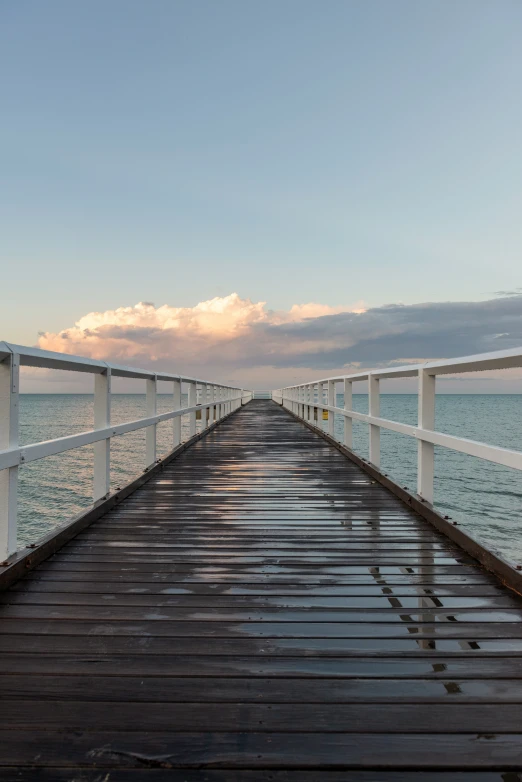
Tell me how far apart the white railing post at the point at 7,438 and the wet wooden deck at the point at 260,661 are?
250 millimetres

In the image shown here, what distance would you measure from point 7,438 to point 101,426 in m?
1.42

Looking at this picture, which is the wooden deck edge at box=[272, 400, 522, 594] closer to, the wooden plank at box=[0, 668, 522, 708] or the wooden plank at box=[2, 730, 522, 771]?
the wooden plank at box=[0, 668, 522, 708]

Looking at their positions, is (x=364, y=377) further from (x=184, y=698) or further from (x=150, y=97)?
(x=150, y=97)

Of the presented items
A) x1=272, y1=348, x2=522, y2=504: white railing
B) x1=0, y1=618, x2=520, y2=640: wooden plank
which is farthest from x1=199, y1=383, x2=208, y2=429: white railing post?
x1=0, y1=618, x2=520, y2=640: wooden plank

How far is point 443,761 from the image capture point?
1.24 meters

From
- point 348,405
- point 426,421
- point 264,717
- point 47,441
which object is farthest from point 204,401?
point 264,717

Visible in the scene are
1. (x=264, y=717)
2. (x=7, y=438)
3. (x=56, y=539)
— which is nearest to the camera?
(x=264, y=717)

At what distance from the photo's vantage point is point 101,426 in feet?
12.7

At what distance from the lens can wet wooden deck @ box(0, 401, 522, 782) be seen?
1253 mm

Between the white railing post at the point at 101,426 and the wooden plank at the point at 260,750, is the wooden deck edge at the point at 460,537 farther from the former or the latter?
the white railing post at the point at 101,426

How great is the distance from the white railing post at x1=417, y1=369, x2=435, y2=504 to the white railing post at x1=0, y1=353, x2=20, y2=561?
273cm

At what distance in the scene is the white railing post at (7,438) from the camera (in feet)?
7.98

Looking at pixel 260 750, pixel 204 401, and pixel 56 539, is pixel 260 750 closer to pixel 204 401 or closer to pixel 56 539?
pixel 56 539

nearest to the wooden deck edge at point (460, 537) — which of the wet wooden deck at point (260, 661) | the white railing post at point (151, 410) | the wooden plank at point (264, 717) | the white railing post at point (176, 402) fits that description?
the wet wooden deck at point (260, 661)
